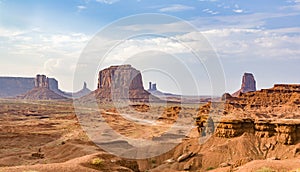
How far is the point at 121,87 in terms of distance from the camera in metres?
146

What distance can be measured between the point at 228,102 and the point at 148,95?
281 feet

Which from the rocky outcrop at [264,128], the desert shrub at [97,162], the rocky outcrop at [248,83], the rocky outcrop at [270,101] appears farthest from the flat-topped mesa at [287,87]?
the desert shrub at [97,162]

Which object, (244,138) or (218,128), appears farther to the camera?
(218,128)

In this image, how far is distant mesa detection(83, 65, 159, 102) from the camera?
151750 millimetres

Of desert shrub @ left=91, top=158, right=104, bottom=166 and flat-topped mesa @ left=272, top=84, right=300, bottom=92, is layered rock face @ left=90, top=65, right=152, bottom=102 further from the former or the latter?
desert shrub @ left=91, top=158, right=104, bottom=166

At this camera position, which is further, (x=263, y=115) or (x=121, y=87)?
(x=121, y=87)

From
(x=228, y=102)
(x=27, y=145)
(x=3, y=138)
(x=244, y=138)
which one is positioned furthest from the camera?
(x=228, y=102)

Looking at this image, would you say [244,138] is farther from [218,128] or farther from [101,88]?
[101,88]

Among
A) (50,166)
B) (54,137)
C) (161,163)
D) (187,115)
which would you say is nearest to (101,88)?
(187,115)

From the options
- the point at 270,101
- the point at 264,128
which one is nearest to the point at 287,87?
the point at 270,101

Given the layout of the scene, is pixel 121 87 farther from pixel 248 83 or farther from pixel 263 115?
pixel 263 115

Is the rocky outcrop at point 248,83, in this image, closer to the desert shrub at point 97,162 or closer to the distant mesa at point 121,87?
the distant mesa at point 121,87

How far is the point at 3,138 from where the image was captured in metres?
58.3

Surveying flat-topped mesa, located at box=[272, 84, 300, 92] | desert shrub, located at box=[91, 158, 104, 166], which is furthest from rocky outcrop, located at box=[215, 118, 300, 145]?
flat-topped mesa, located at box=[272, 84, 300, 92]
